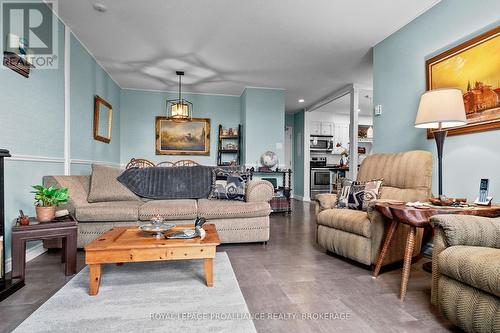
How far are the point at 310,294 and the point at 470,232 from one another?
101 centimetres

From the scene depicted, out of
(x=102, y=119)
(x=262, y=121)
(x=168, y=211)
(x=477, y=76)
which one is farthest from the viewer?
(x=262, y=121)

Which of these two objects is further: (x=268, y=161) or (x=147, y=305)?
(x=268, y=161)

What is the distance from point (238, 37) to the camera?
11.6ft

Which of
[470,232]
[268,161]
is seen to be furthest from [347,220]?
[268,161]

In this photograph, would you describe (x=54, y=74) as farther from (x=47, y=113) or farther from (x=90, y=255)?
(x=90, y=255)

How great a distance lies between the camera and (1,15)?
230 cm

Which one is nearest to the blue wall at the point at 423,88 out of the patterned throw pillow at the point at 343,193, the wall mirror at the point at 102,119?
the patterned throw pillow at the point at 343,193

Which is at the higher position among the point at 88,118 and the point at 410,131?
the point at 88,118

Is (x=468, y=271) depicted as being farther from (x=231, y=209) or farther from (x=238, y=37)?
(x=238, y=37)

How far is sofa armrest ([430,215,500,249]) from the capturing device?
4.92 feet

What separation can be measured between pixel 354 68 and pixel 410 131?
1.94m

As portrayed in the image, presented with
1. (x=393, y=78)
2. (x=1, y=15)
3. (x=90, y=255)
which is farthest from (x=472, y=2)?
(x=1, y=15)

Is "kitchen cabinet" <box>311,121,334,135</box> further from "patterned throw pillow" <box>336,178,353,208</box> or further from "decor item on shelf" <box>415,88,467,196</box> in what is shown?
"decor item on shelf" <box>415,88,467,196</box>

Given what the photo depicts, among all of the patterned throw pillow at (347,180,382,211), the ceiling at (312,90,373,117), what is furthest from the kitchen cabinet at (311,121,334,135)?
the patterned throw pillow at (347,180,382,211)
